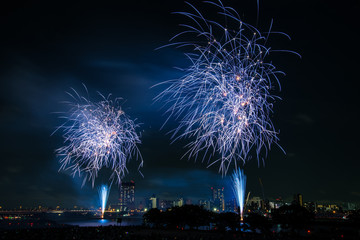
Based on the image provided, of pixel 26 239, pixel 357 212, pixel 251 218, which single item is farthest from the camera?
pixel 357 212

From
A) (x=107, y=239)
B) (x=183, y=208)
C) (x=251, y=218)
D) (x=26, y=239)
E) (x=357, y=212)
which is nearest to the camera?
(x=26, y=239)

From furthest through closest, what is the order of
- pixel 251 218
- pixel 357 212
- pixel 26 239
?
pixel 357 212 < pixel 251 218 < pixel 26 239

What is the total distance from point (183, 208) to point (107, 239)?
91.0ft

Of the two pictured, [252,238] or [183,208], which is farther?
[183,208]

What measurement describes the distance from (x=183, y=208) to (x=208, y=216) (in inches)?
232

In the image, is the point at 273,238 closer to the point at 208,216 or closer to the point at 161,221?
the point at 208,216

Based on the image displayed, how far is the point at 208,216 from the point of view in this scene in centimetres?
6675

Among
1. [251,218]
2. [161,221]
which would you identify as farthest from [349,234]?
[161,221]

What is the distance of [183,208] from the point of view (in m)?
66.2

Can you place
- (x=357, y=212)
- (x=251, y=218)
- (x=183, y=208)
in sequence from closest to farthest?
(x=251, y=218) → (x=183, y=208) → (x=357, y=212)

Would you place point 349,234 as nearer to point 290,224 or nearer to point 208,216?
point 290,224

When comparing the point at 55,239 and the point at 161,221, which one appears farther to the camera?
the point at 161,221

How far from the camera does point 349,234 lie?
134 ft

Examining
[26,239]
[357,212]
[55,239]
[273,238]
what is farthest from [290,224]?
[26,239]
